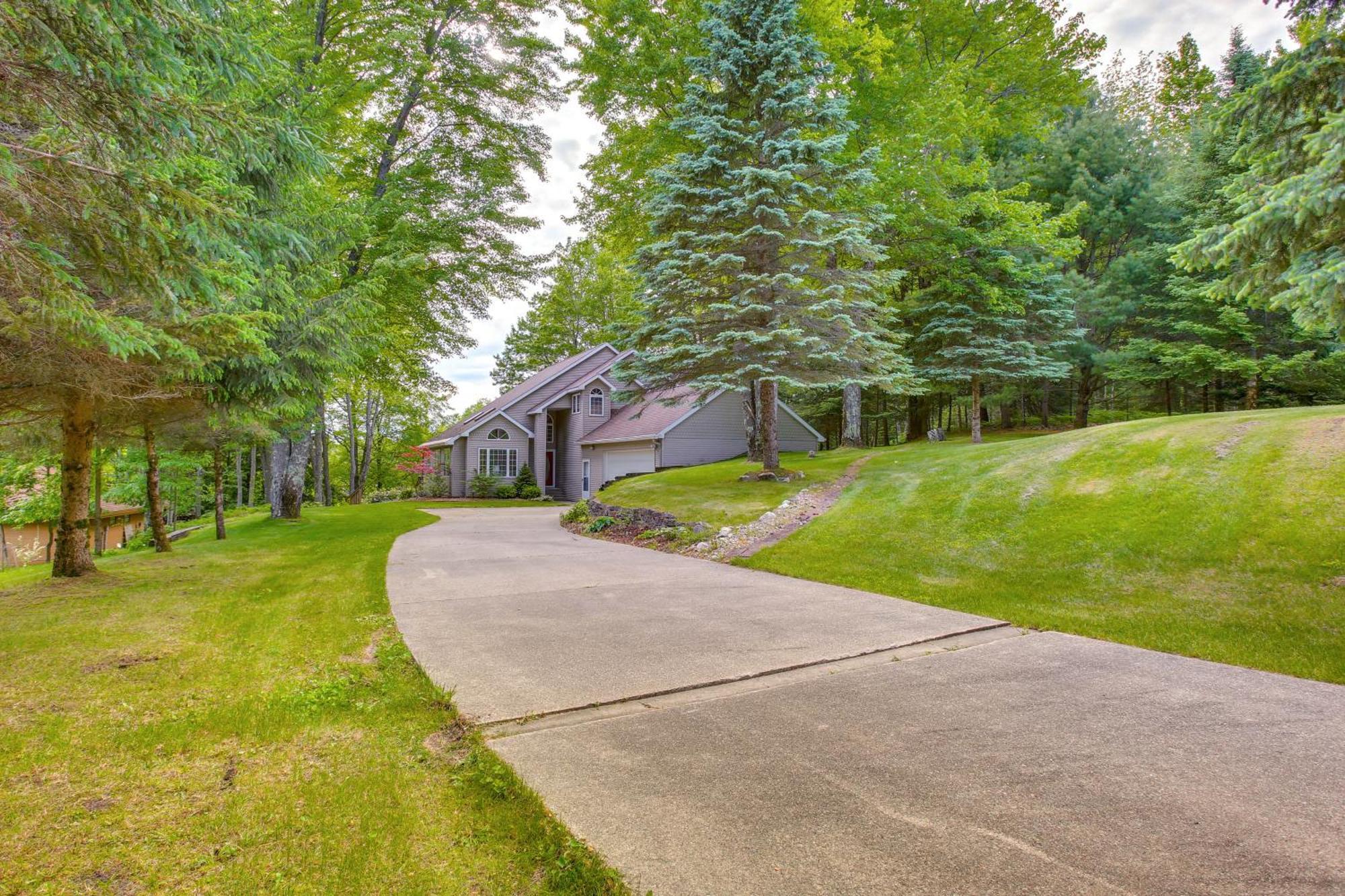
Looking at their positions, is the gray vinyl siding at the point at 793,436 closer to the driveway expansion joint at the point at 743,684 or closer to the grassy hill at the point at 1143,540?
the grassy hill at the point at 1143,540

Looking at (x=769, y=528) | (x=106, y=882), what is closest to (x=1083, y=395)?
(x=769, y=528)

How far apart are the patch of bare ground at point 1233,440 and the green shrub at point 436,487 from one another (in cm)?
2614

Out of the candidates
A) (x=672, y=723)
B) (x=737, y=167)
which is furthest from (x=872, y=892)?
(x=737, y=167)

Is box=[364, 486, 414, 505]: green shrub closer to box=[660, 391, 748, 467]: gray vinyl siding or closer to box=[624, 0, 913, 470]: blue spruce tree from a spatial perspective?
box=[660, 391, 748, 467]: gray vinyl siding

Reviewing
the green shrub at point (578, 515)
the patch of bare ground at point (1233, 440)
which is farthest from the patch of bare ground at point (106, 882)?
the green shrub at point (578, 515)

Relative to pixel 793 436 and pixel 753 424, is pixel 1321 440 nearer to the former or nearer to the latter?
pixel 753 424

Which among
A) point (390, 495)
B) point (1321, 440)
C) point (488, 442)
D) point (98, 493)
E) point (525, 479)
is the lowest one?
point (390, 495)

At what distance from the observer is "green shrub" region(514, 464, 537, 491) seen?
87.5ft

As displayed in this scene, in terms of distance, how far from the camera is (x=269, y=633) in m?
5.29

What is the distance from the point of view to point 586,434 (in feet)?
88.1

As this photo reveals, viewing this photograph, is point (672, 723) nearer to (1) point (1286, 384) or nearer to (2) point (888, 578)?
(2) point (888, 578)

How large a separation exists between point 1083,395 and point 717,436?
13.9 m

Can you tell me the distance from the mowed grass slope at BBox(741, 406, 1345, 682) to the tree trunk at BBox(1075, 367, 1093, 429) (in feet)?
40.9

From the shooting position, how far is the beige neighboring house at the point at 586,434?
2295 centimetres
